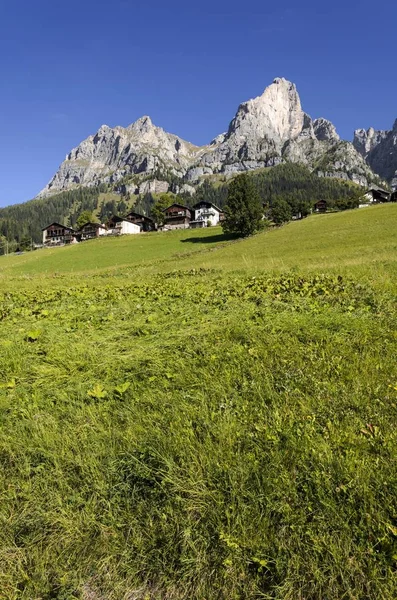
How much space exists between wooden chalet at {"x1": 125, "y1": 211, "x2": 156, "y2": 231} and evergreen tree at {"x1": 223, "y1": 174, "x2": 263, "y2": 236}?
84.5 metres

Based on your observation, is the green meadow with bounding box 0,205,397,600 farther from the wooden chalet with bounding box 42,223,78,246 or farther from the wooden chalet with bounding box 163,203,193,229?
the wooden chalet with bounding box 42,223,78,246

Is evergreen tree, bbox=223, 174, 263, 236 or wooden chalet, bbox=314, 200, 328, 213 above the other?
wooden chalet, bbox=314, 200, 328, 213

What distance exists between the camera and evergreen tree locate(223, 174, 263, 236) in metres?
63.2

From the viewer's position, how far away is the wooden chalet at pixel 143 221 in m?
145

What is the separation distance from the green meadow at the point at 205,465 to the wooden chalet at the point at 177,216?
130126 millimetres

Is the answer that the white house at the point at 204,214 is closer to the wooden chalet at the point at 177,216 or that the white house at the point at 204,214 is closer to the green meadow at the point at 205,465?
the wooden chalet at the point at 177,216

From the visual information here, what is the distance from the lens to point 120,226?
138m

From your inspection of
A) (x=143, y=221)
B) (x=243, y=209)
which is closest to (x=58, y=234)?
(x=143, y=221)

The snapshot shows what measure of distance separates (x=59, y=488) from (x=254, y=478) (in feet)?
6.71

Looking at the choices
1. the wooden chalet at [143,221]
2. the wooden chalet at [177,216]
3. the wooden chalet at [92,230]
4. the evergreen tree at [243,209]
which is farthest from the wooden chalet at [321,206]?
the evergreen tree at [243,209]

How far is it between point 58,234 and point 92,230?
23242mm

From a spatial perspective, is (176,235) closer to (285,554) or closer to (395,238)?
(395,238)

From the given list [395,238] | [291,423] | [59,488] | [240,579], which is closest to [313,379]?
[291,423]

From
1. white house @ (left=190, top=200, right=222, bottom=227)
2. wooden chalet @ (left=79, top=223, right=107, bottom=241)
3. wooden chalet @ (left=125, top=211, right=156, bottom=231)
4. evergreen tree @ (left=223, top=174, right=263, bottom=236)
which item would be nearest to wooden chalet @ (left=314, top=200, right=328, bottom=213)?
white house @ (left=190, top=200, right=222, bottom=227)
